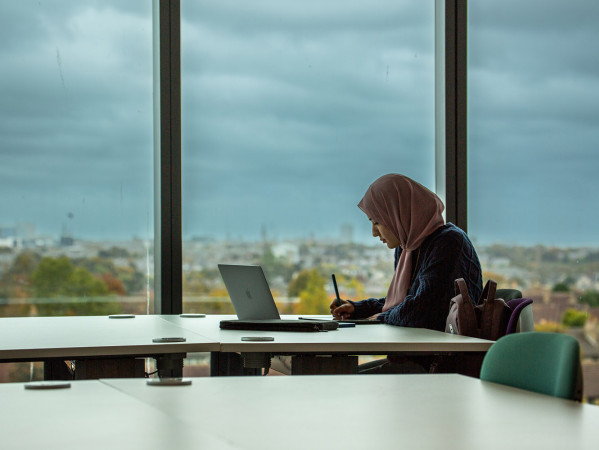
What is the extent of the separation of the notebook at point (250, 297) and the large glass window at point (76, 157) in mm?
1288

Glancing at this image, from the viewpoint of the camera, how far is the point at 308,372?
2.54 meters

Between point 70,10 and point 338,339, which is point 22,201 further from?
point 338,339

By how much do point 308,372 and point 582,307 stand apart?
2.53 meters

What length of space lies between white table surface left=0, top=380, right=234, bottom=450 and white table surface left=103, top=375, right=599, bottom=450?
0.15 ft

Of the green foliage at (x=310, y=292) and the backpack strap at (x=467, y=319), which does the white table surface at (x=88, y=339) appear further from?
the green foliage at (x=310, y=292)

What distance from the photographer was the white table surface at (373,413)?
1.22 metres

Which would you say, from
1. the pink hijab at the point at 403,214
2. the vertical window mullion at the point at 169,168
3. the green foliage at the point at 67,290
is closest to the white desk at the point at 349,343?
the pink hijab at the point at 403,214

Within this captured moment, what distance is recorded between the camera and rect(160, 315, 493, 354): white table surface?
2.46 m

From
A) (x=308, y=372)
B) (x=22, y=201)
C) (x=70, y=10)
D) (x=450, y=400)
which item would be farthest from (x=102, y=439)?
(x=70, y=10)

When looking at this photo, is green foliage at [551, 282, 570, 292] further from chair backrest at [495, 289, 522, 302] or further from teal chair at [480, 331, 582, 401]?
teal chair at [480, 331, 582, 401]

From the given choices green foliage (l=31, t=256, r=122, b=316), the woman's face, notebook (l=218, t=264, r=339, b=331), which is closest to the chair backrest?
the woman's face

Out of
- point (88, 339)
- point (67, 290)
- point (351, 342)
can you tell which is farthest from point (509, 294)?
point (67, 290)

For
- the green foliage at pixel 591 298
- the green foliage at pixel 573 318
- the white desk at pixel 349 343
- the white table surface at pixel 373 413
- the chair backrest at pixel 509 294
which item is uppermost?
the chair backrest at pixel 509 294

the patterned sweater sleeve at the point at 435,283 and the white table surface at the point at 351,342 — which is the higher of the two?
the patterned sweater sleeve at the point at 435,283
